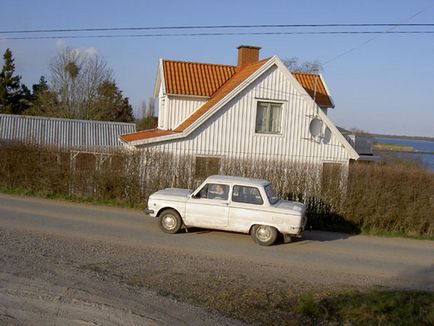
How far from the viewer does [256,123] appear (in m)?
23.0

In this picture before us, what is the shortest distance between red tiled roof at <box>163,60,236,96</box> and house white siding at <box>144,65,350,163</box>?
3.22 metres

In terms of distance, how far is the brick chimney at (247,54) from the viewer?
28.0 m

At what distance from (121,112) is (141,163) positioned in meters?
43.4

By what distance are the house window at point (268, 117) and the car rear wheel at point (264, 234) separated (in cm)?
946

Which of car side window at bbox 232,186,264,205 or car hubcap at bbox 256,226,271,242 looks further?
car side window at bbox 232,186,264,205

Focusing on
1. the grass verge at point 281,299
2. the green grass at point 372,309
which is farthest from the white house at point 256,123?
the green grass at point 372,309

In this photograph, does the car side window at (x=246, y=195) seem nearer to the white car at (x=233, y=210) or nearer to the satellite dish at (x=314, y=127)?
the white car at (x=233, y=210)

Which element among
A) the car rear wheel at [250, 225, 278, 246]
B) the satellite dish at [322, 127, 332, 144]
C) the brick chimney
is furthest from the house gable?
the car rear wheel at [250, 225, 278, 246]

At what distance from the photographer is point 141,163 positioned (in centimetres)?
1897

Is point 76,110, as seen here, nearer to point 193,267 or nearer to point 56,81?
point 56,81

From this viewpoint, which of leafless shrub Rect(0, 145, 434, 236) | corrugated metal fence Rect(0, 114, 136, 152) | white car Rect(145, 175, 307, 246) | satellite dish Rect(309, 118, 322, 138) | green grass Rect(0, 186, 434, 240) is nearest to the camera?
white car Rect(145, 175, 307, 246)

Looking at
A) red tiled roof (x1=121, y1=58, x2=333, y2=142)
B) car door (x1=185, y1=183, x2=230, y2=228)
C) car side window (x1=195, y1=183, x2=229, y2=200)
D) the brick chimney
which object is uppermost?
the brick chimney

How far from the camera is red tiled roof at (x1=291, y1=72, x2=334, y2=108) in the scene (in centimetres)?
2662

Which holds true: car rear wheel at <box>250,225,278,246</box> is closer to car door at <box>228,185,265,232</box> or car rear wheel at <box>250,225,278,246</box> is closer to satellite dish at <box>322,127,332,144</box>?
car door at <box>228,185,265,232</box>
